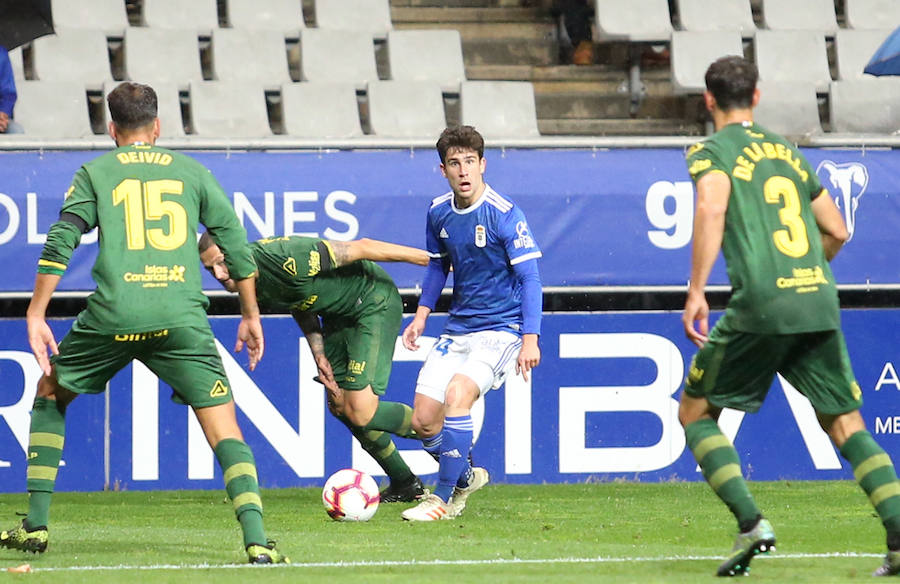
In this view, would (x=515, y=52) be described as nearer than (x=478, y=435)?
No

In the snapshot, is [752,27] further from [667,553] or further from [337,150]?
[667,553]

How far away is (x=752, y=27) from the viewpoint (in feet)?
43.7

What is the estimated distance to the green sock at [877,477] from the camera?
17.8 feet

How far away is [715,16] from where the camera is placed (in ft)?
43.8

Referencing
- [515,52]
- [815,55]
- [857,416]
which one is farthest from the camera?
[515,52]

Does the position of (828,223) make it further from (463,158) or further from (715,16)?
(715,16)

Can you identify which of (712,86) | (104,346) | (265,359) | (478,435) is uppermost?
(712,86)

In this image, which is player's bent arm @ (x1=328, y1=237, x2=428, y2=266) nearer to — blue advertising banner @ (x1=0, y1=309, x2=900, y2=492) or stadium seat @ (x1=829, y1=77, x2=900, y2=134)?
blue advertising banner @ (x1=0, y1=309, x2=900, y2=492)

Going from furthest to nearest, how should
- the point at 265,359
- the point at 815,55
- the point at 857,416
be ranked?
the point at 815,55
the point at 265,359
the point at 857,416

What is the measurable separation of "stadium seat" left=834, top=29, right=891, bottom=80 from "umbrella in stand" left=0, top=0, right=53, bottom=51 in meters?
6.63

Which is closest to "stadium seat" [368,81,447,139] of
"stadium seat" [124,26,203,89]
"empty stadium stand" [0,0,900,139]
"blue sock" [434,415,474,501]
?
"empty stadium stand" [0,0,900,139]

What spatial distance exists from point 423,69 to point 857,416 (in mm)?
7722

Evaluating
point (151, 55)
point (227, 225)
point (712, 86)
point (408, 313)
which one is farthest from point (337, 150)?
point (712, 86)

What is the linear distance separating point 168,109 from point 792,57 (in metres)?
5.24
